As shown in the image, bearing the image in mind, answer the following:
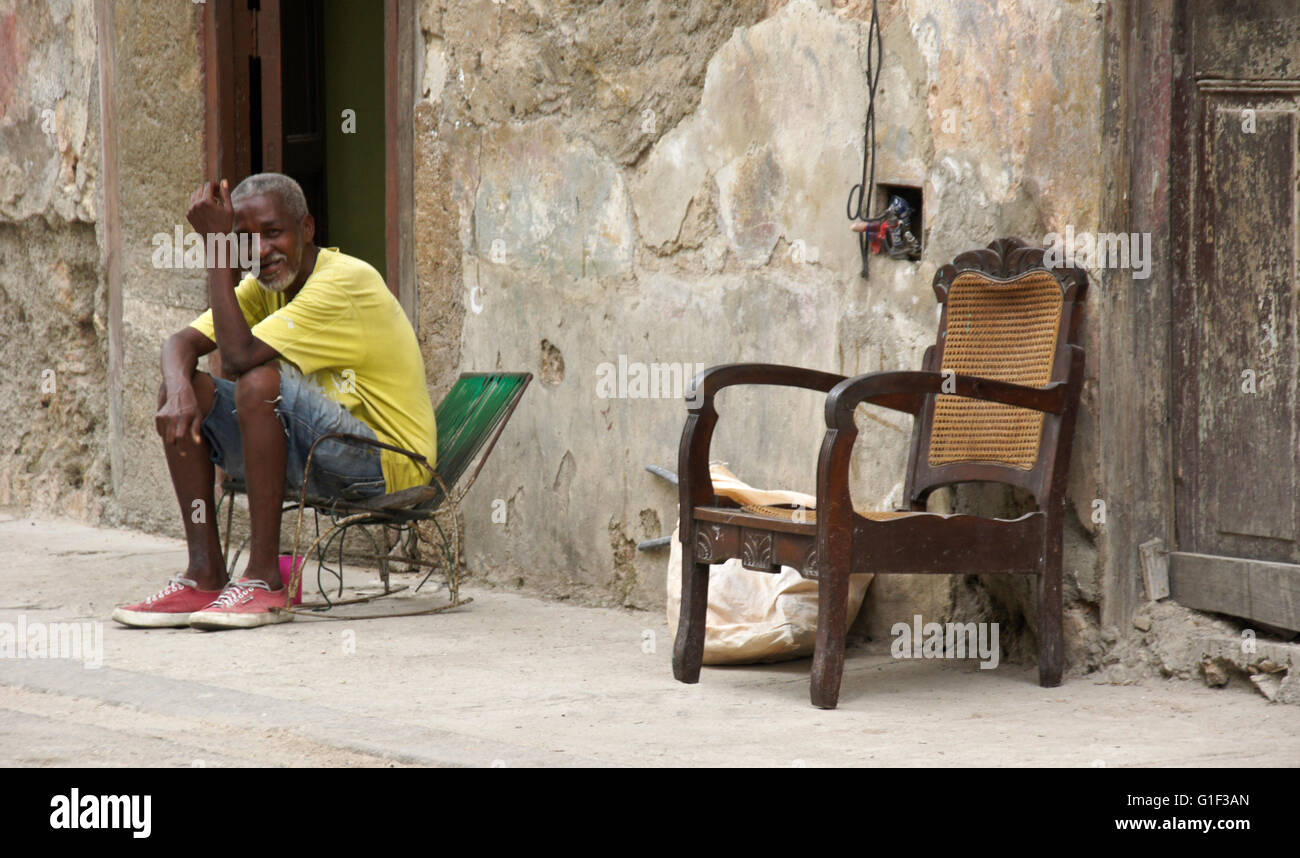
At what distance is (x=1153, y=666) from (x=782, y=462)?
49.0 inches

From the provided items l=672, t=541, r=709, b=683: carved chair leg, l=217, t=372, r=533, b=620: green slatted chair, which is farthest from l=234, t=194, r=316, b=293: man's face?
l=672, t=541, r=709, b=683: carved chair leg

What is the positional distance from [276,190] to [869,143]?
1.82 metres

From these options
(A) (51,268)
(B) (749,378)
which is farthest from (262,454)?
(A) (51,268)

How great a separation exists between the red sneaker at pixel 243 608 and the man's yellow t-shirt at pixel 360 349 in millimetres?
490

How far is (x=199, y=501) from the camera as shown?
476 cm

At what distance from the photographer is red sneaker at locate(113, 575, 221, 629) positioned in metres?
4.67

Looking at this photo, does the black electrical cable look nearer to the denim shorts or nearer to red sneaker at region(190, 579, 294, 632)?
the denim shorts

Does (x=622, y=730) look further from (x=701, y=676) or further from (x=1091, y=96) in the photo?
(x=1091, y=96)

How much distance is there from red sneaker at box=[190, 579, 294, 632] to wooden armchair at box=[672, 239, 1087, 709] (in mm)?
1381

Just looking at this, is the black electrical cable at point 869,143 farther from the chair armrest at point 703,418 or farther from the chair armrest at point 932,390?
the chair armrest at point 932,390

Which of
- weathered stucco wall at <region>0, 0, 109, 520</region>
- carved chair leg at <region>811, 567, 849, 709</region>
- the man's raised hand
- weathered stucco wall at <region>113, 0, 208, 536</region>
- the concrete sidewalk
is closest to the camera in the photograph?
the concrete sidewalk

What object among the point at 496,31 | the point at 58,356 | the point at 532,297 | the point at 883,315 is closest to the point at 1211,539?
the point at 883,315

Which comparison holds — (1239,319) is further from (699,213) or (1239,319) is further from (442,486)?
(442,486)

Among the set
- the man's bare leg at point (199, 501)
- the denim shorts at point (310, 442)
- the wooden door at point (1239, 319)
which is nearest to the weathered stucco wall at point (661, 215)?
the wooden door at point (1239, 319)
